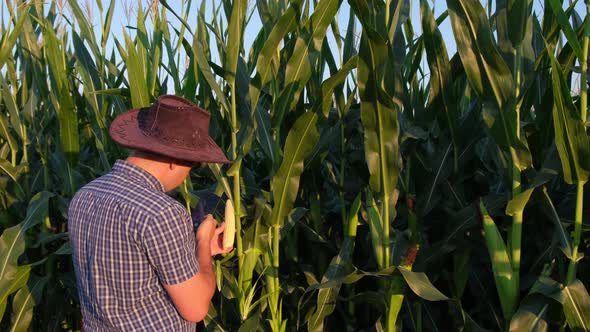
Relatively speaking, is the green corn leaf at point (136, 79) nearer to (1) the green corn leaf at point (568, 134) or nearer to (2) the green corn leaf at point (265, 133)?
(2) the green corn leaf at point (265, 133)

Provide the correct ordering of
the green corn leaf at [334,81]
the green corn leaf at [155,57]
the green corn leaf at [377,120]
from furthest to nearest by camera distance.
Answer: the green corn leaf at [155,57], the green corn leaf at [334,81], the green corn leaf at [377,120]

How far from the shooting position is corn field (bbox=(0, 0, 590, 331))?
88.5 inches

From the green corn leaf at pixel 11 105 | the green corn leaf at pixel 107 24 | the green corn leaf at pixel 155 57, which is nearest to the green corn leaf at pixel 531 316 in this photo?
the green corn leaf at pixel 155 57

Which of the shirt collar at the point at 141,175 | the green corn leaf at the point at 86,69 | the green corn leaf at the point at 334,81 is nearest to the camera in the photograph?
the shirt collar at the point at 141,175

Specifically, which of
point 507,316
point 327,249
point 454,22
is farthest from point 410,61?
point 507,316

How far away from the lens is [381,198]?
2.46 meters

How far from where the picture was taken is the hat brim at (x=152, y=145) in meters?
1.89

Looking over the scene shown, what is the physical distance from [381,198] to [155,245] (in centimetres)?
92

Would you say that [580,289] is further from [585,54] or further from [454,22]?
[454,22]

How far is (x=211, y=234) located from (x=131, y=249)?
268mm

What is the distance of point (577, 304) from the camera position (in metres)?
2.20

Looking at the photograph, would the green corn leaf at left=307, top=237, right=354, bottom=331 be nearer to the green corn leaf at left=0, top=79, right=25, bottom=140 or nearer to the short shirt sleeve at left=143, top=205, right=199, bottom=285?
the short shirt sleeve at left=143, top=205, right=199, bottom=285

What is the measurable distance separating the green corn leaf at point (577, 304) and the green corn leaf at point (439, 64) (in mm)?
629

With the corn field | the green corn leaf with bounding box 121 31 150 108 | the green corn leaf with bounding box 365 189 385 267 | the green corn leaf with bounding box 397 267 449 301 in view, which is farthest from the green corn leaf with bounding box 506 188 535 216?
the green corn leaf with bounding box 121 31 150 108
